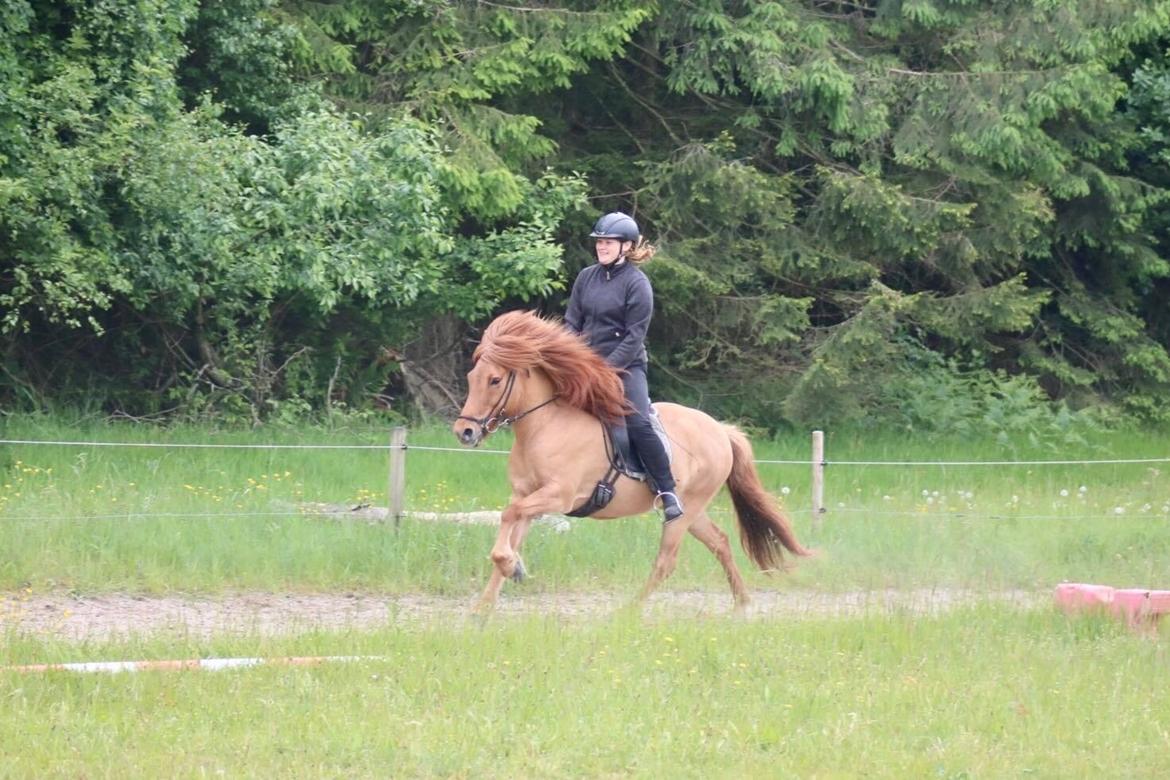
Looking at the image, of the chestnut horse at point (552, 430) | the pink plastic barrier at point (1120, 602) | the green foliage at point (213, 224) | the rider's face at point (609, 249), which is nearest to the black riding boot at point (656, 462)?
the chestnut horse at point (552, 430)

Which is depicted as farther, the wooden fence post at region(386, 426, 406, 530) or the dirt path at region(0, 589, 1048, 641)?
the wooden fence post at region(386, 426, 406, 530)

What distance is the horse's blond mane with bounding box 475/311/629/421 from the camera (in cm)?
991

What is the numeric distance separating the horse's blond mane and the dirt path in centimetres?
142

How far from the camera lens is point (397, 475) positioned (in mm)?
12328

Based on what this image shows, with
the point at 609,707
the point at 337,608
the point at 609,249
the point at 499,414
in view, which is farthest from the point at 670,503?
the point at 609,707

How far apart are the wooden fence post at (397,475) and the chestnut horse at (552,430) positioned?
1.87m

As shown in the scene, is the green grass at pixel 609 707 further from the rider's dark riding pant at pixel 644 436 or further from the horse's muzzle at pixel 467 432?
the rider's dark riding pant at pixel 644 436

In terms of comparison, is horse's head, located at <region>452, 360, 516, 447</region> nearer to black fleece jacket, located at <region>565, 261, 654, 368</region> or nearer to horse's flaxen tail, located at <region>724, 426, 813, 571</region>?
black fleece jacket, located at <region>565, 261, 654, 368</region>

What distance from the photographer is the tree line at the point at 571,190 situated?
14.7m

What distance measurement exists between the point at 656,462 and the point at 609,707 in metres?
3.24

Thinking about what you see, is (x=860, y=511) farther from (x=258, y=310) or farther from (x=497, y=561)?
(x=258, y=310)

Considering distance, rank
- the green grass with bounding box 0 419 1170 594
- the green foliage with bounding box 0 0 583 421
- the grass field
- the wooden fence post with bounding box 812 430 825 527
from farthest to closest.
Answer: the green foliage with bounding box 0 0 583 421
the wooden fence post with bounding box 812 430 825 527
the green grass with bounding box 0 419 1170 594
the grass field

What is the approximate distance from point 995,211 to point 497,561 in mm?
11673

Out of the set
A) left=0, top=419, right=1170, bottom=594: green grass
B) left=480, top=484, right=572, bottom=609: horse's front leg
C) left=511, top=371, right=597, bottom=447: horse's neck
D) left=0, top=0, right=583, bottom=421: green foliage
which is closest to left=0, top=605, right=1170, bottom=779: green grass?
left=480, top=484, right=572, bottom=609: horse's front leg
